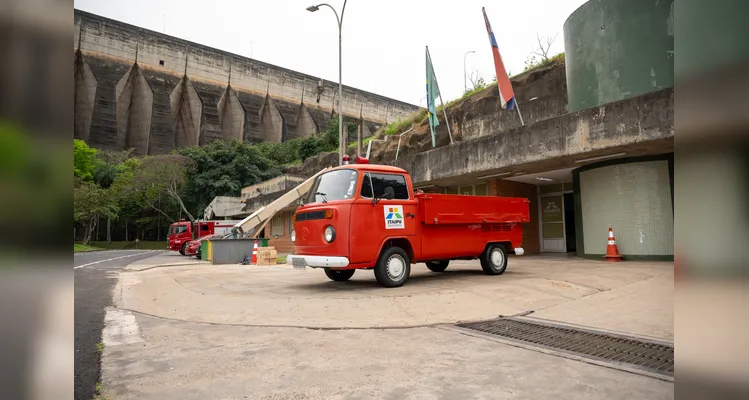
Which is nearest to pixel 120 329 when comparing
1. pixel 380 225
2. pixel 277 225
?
pixel 380 225

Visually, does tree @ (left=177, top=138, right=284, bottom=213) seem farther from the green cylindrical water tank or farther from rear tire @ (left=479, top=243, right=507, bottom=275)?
rear tire @ (left=479, top=243, right=507, bottom=275)

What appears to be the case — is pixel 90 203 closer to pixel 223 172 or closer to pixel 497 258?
pixel 223 172

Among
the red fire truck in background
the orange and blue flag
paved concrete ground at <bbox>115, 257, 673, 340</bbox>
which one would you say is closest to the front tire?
paved concrete ground at <bbox>115, 257, 673, 340</bbox>

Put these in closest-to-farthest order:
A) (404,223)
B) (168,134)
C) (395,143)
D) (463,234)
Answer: (404,223) → (463,234) → (395,143) → (168,134)

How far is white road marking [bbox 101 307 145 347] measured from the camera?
186 inches

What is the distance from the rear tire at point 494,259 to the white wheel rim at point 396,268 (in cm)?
223

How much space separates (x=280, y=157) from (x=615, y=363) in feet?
163

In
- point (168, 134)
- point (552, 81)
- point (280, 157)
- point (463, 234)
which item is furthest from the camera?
point (168, 134)

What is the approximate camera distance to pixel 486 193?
16125 millimetres

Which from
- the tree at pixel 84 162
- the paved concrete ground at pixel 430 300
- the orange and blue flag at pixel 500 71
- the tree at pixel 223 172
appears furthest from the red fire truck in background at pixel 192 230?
the tree at pixel 84 162

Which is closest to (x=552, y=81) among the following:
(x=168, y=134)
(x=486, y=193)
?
(x=486, y=193)

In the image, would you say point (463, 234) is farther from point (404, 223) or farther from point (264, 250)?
point (264, 250)

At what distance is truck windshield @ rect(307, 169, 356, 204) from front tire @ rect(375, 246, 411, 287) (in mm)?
1250

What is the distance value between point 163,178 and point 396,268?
135 ft
